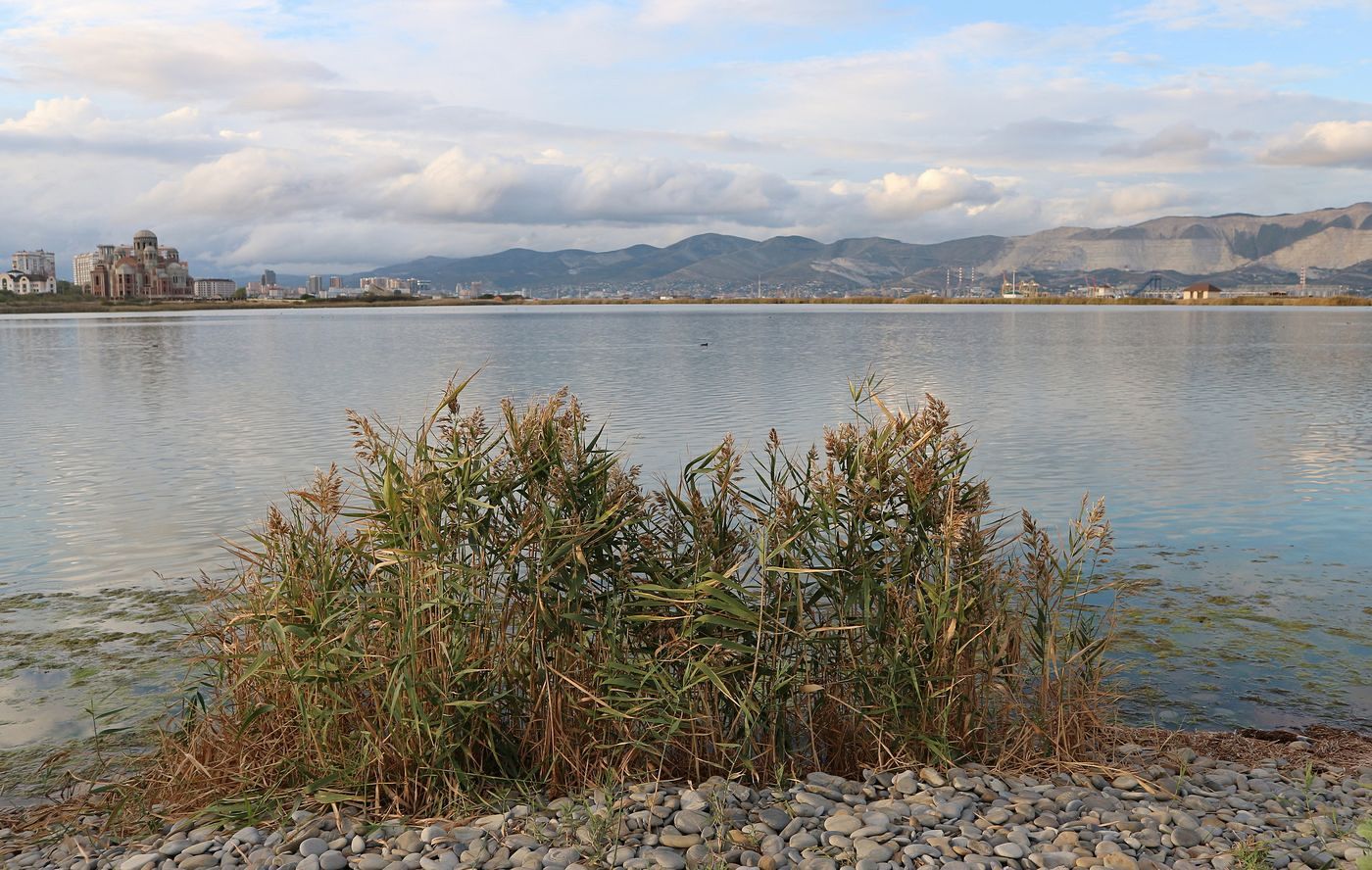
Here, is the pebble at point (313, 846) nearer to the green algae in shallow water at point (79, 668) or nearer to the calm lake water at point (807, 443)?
the green algae in shallow water at point (79, 668)

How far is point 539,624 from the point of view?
701 centimetres

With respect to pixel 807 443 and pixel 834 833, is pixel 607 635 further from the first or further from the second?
pixel 807 443

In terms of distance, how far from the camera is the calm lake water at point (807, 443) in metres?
10.5

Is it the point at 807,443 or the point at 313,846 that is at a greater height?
the point at 807,443

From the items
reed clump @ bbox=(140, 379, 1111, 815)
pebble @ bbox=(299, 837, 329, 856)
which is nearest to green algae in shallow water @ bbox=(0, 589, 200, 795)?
reed clump @ bbox=(140, 379, 1111, 815)

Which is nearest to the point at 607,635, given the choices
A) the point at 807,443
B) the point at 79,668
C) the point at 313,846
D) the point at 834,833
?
the point at 834,833

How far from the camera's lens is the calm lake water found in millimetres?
10523

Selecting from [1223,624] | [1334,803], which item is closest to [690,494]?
[1334,803]

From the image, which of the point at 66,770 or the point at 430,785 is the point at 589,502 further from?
the point at 66,770

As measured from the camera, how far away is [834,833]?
19.5 ft

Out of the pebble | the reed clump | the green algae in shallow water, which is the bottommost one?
the green algae in shallow water

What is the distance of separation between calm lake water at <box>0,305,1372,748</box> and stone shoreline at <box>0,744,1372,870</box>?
2947mm

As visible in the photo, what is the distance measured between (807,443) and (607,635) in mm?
17055

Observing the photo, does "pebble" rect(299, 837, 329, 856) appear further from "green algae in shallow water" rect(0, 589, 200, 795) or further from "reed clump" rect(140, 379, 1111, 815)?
"green algae in shallow water" rect(0, 589, 200, 795)
